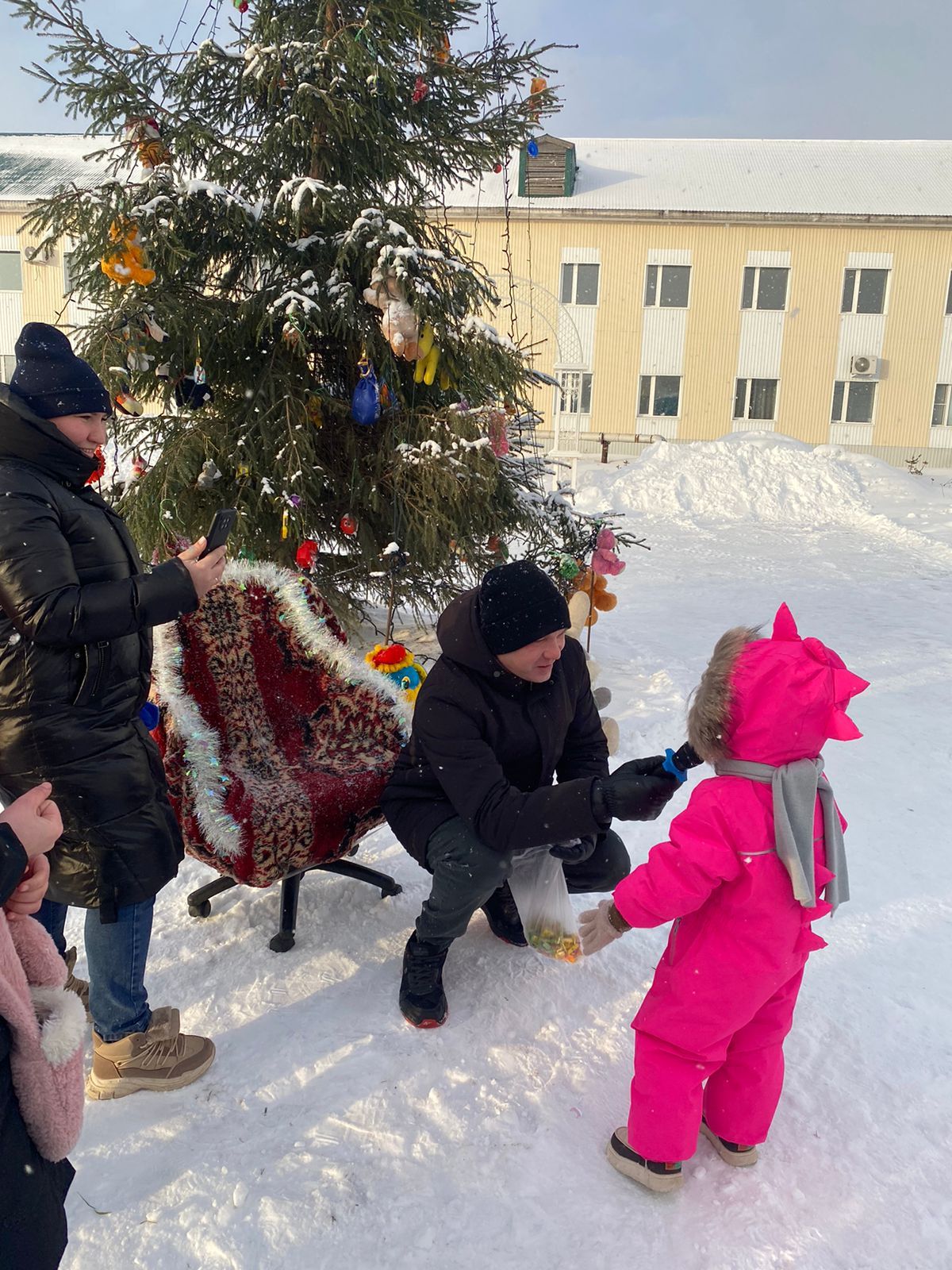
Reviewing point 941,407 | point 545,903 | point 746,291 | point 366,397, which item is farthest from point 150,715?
point 941,407

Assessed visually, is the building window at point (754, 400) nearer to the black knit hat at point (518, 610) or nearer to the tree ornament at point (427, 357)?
the tree ornament at point (427, 357)

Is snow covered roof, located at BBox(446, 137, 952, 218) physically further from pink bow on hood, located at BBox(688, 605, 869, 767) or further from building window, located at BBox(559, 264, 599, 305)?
pink bow on hood, located at BBox(688, 605, 869, 767)

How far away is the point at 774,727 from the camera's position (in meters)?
1.74

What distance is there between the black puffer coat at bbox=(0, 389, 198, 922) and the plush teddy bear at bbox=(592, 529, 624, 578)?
3175 millimetres

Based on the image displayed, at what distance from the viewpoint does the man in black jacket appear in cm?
216

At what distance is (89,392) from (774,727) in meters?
1.74

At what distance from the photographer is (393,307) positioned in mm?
3828

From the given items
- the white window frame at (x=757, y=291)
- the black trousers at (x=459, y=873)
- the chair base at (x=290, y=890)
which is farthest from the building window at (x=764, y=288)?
the black trousers at (x=459, y=873)

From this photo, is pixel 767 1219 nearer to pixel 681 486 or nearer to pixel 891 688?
pixel 891 688

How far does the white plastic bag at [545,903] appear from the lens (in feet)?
7.78

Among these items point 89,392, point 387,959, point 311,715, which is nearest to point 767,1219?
point 387,959

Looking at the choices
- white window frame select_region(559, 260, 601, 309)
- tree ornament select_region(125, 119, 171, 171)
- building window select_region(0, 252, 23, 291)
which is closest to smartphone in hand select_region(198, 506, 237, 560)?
tree ornament select_region(125, 119, 171, 171)

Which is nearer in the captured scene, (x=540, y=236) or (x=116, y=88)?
(x=116, y=88)

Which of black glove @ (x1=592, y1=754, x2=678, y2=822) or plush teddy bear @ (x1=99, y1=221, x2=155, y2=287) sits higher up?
plush teddy bear @ (x1=99, y1=221, x2=155, y2=287)
